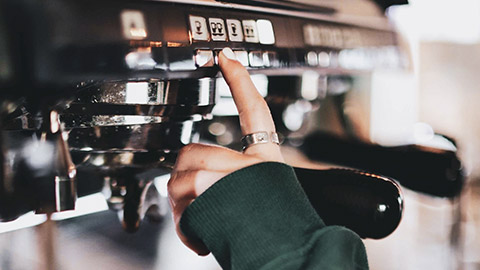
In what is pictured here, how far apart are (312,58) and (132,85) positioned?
23cm

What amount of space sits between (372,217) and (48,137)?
0.28 m

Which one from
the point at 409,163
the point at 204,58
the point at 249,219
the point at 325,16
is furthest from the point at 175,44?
the point at 409,163

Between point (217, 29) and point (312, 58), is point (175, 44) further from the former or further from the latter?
point (312, 58)

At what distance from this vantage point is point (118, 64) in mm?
317

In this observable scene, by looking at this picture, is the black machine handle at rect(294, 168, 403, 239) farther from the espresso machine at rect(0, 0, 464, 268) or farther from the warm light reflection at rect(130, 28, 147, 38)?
the warm light reflection at rect(130, 28, 147, 38)

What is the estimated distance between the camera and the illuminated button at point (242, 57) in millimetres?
395

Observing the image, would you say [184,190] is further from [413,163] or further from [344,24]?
[413,163]

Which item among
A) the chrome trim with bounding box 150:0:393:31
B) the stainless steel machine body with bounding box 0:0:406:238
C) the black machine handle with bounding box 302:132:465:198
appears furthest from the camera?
the black machine handle with bounding box 302:132:465:198

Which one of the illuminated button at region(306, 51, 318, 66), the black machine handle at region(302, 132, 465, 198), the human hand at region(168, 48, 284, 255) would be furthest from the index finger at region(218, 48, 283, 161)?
the black machine handle at region(302, 132, 465, 198)

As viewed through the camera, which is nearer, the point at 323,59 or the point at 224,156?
the point at 224,156

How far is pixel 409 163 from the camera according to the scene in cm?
83

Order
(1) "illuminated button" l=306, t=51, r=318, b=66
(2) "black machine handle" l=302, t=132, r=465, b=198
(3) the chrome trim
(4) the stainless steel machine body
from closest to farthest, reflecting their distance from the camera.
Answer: (4) the stainless steel machine body < (3) the chrome trim < (1) "illuminated button" l=306, t=51, r=318, b=66 < (2) "black machine handle" l=302, t=132, r=465, b=198

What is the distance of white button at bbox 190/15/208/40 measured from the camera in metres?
0.37

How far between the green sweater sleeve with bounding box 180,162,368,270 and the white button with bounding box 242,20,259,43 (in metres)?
0.13
